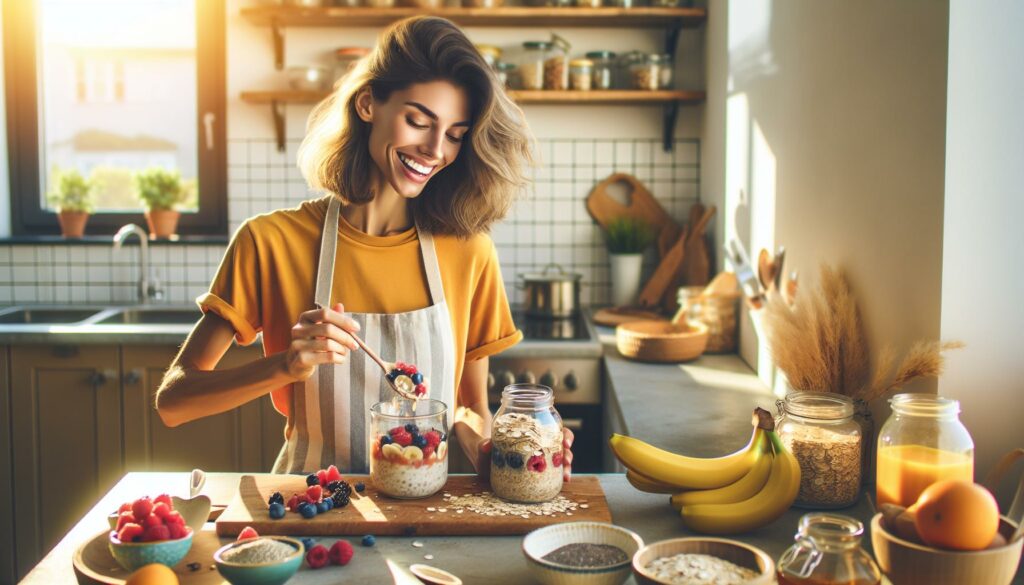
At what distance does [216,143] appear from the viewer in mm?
3578

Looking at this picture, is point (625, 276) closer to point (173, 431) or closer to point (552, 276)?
point (552, 276)

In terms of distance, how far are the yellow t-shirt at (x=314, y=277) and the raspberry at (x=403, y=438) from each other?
1.52ft

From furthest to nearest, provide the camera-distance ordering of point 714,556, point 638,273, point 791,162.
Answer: point 638,273
point 791,162
point 714,556

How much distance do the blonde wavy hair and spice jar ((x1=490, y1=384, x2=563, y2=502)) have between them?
21.3 inches

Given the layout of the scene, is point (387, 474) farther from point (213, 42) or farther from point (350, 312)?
point (213, 42)

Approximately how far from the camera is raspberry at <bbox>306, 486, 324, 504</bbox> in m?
1.35

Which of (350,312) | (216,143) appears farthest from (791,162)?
(216,143)

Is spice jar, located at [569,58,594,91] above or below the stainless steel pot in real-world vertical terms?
above

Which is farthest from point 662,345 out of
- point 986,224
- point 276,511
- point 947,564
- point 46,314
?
point 46,314

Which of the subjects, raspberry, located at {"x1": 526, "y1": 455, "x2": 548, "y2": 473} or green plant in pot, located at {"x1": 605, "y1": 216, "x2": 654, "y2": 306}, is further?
green plant in pot, located at {"x1": 605, "y1": 216, "x2": 654, "y2": 306}

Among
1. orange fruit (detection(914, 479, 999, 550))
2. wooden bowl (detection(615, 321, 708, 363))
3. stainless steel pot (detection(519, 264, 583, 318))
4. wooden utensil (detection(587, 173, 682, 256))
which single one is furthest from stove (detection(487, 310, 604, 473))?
orange fruit (detection(914, 479, 999, 550))

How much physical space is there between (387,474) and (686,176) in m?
2.45

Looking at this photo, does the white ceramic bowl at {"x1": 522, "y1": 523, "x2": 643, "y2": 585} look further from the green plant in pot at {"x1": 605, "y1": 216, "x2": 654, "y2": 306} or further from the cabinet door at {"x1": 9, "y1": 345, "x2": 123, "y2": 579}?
the green plant in pot at {"x1": 605, "y1": 216, "x2": 654, "y2": 306}

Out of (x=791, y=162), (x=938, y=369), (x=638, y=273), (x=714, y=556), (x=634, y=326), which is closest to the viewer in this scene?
(x=714, y=556)
